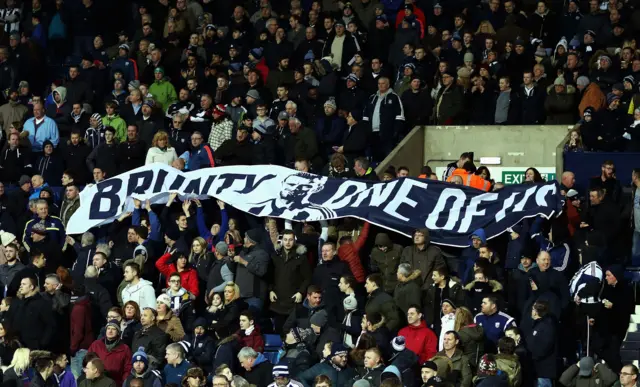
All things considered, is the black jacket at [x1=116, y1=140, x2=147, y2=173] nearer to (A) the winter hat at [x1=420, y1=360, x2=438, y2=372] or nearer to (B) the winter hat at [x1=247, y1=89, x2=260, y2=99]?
(B) the winter hat at [x1=247, y1=89, x2=260, y2=99]

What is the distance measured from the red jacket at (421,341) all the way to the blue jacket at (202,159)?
546cm

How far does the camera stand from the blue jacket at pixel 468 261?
1989 centimetres

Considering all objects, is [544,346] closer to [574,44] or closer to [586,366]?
[586,366]

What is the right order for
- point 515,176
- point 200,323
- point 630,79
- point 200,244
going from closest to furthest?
point 200,323 → point 200,244 → point 630,79 → point 515,176

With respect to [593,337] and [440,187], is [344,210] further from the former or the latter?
[593,337]

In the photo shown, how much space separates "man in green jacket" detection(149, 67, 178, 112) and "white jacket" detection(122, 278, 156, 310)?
260 inches

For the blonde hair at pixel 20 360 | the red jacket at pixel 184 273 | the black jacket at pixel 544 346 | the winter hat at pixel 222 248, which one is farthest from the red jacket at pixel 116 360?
the black jacket at pixel 544 346

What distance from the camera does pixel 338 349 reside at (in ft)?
60.6

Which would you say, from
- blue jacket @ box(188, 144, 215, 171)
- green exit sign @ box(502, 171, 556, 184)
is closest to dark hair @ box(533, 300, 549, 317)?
blue jacket @ box(188, 144, 215, 171)

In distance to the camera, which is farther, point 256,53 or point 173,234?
point 256,53

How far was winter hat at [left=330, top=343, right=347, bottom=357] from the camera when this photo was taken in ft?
60.6

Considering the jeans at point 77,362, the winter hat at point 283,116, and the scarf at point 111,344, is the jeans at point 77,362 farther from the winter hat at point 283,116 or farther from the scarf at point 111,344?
the winter hat at point 283,116

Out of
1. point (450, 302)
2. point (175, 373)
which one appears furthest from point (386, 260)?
point (175, 373)

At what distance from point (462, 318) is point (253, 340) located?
234cm
